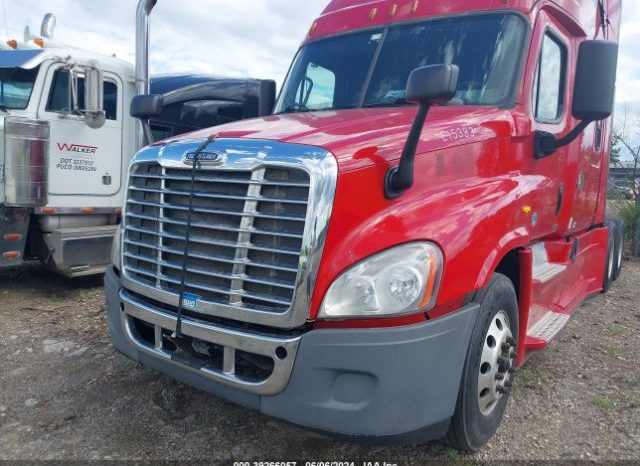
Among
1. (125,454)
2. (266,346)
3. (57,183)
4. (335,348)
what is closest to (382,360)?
(335,348)

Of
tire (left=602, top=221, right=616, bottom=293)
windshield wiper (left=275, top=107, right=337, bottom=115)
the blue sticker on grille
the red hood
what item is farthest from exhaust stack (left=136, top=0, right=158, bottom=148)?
tire (left=602, top=221, right=616, bottom=293)

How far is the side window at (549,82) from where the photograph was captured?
3975 millimetres

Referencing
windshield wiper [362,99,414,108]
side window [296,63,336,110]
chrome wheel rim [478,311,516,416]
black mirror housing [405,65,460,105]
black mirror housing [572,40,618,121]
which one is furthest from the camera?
side window [296,63,336,110]

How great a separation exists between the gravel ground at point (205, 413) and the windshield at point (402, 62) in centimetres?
208

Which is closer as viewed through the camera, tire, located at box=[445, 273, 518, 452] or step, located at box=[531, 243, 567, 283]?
tire, located at box=[445, 273, 518, 452]

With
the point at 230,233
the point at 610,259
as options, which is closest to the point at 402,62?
the point at 230,233

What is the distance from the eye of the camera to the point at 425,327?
259 centimetres

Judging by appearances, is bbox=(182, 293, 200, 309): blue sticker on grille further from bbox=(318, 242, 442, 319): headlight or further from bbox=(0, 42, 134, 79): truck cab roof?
bbox=(0, 42, 134, 79): truck cab roof

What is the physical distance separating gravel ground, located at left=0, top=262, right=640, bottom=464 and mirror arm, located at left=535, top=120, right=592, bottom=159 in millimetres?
1676

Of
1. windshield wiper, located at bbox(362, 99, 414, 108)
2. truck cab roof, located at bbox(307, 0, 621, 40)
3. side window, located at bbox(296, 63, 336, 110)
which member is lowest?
windshield wiper, located at bbox(362, 99, 414, 108)

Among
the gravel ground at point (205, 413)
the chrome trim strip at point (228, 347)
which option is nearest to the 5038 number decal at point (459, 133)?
the chrome trim strip at point (228, 347)

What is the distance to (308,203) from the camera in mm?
2609

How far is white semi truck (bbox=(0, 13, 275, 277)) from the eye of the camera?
602 cm

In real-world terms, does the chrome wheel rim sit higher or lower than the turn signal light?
lower
